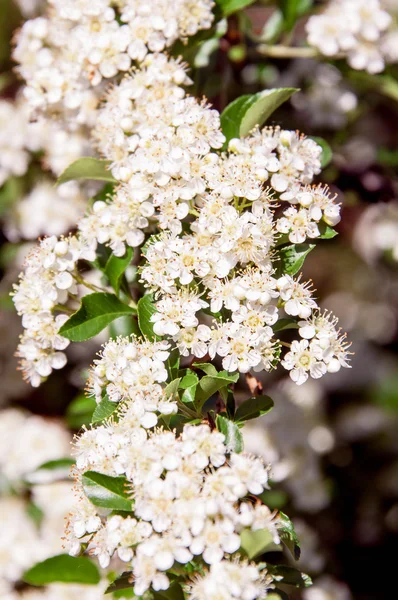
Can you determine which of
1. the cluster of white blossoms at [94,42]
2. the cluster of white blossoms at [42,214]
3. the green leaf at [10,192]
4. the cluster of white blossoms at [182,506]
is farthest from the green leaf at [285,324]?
the green leaf at [10,192]

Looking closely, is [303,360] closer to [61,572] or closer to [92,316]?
[92,316]

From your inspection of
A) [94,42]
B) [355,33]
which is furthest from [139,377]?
[355,33]

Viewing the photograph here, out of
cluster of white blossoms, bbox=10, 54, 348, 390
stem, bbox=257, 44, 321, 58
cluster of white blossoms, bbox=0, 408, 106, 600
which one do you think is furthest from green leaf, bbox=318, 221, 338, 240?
cluster of white blossoms, bbox=0, 408, 106, 600

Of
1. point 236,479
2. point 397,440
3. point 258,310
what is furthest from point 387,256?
point 236,479

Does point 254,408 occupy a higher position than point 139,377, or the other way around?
point 139,377

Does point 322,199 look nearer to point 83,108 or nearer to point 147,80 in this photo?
point 147,80

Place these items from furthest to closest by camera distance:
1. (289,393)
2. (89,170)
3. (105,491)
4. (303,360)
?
1. (289,393)
2. (89,170)
3. (303,360)
4. (105,491)

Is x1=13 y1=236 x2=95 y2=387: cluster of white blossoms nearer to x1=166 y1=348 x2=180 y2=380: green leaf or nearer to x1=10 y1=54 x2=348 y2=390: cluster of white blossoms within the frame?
x1=10 y1=54 x2=348 y2=390: cluster of white blossoms
